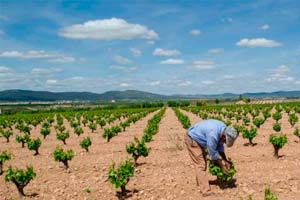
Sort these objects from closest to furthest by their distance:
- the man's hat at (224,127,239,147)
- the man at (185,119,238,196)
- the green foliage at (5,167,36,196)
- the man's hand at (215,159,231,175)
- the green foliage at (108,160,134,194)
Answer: the man's hat at (224,127,239,147) < the man at (185,119,238,196) < the man's hand at (215,159,231,175) < the green foliage at (108,160,134,194) < the green foliage at (5,167,36,196)

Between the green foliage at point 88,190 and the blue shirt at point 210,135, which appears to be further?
the green foliage at point 88,190

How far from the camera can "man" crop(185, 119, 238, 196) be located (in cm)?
1040

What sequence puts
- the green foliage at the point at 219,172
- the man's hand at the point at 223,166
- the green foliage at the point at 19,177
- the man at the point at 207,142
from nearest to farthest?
the man at the point at 207,142 → the man's hand at the point at 223,166 → the green foliage at the point at 219,172 → the green foliage at the point at 19,177

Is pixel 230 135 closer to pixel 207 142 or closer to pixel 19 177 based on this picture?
pixel 207 142

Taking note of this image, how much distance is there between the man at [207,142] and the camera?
34.1ft

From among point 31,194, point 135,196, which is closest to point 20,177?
point 31,194

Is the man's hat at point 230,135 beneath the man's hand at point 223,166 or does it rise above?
above

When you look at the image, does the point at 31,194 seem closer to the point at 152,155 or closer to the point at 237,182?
the point at 237,182

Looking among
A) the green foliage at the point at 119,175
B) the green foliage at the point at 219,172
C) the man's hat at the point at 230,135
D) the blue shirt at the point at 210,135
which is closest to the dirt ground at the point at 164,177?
the green foliage at the point at 219,172

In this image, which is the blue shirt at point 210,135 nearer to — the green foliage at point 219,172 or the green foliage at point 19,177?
the green foliage at point 219,172

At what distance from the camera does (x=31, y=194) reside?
12.4m

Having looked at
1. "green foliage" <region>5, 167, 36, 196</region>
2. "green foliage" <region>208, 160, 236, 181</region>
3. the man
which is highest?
the man

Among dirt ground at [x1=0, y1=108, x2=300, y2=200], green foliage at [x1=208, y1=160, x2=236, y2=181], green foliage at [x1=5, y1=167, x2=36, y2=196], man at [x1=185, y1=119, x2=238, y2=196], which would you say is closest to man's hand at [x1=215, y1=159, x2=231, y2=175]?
man at [x1=185, y1=119, x2=238, y2=196]

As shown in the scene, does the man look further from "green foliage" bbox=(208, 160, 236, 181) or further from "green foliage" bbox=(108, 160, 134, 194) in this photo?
"green foliage" bbox=(108, 160, 134, 194)
